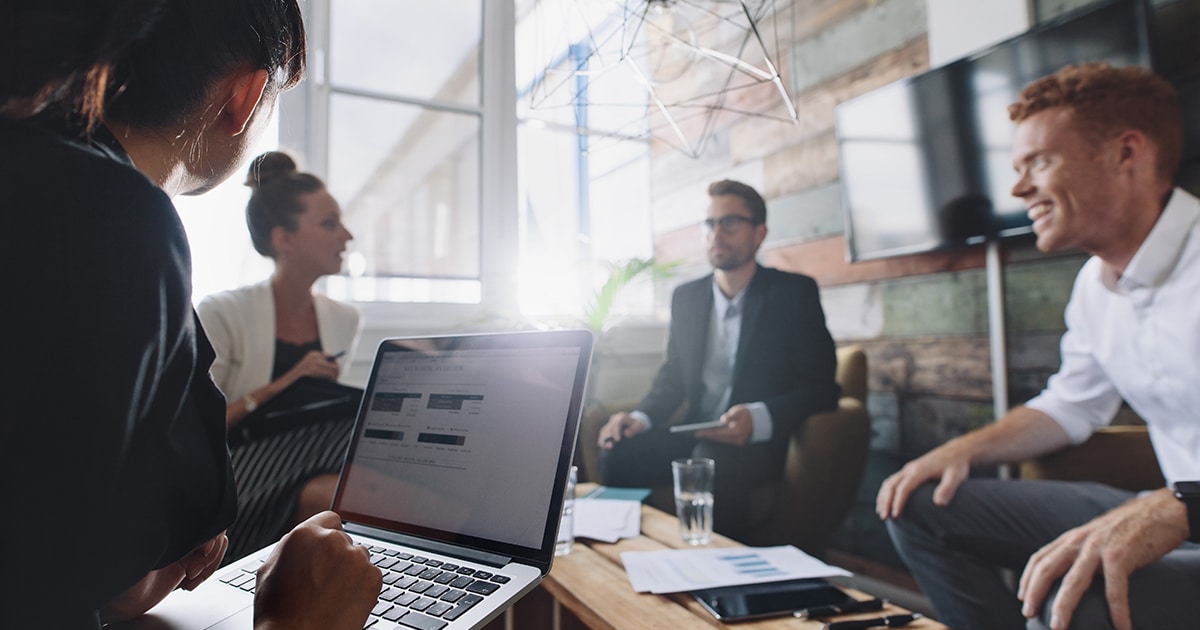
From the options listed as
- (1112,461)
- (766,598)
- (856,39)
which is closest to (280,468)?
(766,598)

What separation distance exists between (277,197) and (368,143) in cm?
76

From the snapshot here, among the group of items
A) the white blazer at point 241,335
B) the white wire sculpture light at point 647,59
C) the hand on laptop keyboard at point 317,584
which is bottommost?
the hand on laptop keyboard at point 317,584

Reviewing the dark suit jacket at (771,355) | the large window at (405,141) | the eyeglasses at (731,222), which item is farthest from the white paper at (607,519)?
the large window at (405,141)

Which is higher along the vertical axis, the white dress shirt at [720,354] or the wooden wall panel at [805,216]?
the wooden wall panel at [805,216]

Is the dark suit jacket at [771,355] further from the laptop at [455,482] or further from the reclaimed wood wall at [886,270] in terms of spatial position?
the laptop at [455,482]

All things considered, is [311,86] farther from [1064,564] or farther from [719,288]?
[1064,564]

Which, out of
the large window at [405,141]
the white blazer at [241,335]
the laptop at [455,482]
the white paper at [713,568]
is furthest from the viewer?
the large window at [405,141]

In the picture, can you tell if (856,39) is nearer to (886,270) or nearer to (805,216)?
(805,216)

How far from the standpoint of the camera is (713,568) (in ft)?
3.33

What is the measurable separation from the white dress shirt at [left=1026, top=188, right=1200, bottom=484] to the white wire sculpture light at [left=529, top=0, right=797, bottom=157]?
78 cm

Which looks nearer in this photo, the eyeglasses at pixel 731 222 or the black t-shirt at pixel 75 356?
the black t-shirt at pixel 75 356

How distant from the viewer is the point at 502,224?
2943 mm

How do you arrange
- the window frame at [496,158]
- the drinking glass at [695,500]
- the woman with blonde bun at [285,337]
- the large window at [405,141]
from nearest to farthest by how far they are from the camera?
1. the drinking glass at [695,500]
2. the woman with blonde bun at [285,337]
3. the large window at [405,141]
4. the window frame at [496,158]

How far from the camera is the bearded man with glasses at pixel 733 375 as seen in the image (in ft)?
6.37
